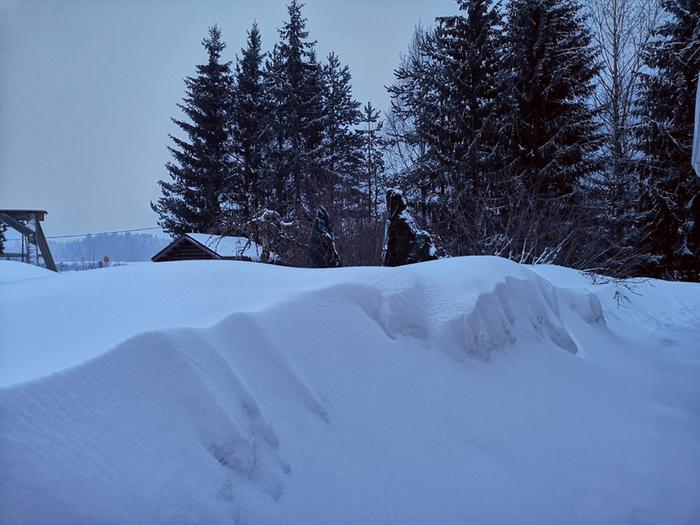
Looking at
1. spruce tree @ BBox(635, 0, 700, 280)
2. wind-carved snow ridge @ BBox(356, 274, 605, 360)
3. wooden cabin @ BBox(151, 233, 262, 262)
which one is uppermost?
spruce tree @ BBox(635, 0, 700, 280)

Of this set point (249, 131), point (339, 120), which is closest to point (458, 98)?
point (339, 120)

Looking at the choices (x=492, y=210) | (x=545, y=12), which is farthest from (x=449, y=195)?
(x=545, y=12)

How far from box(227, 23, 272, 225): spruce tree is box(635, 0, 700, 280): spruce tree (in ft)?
55.8

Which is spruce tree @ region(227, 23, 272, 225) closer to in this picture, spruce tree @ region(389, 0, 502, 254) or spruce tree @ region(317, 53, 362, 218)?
spruce tree @ region(317, 53, 362, 218)

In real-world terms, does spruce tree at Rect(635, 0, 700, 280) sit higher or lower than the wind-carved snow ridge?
higher

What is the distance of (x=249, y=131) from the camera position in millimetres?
23219

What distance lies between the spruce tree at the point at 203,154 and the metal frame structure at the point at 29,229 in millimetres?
13972

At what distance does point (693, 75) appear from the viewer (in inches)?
588

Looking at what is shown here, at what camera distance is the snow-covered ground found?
1.29m

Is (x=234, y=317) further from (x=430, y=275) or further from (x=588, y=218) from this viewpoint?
(x=588, y=218)

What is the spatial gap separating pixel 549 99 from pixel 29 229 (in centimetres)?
1630

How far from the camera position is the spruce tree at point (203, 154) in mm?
22516

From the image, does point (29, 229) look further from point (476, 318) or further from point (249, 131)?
point (249, 131)

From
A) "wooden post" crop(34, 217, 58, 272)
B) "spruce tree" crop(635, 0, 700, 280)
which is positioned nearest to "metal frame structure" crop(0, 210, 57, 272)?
"wooden post" crop(34, 217, 58, 272)
